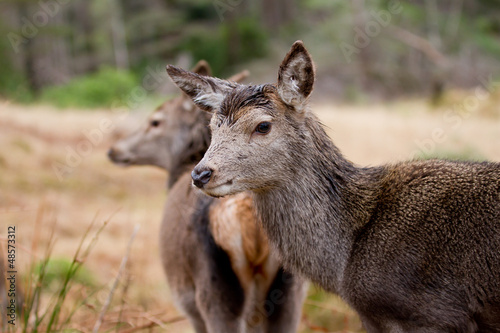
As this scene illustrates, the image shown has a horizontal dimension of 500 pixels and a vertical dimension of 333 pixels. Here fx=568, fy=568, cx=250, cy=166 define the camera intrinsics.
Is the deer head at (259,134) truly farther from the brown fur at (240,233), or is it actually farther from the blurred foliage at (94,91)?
the blurred foliage at (94,91)

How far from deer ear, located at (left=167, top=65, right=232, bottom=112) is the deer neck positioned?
2.19 feet

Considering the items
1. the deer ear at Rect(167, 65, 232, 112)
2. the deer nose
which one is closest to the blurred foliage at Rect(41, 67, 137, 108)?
the deer ear at Rect(167, 65, 232, 112)

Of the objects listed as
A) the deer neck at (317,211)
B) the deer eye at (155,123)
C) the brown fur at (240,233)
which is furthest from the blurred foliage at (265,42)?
the deer neck at (317,211)

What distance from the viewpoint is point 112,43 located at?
4319cm

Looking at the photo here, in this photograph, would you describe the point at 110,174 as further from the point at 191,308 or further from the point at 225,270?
the point at 225,270

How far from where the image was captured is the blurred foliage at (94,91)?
81.7ft

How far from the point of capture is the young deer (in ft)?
11.1

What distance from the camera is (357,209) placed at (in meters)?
3.87

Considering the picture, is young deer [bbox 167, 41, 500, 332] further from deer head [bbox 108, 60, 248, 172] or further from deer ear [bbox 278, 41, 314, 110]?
deer head [bbox 108, 60, 248, 172]

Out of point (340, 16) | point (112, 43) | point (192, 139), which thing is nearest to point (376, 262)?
point (192, 139)
